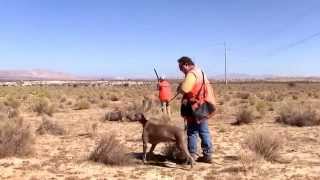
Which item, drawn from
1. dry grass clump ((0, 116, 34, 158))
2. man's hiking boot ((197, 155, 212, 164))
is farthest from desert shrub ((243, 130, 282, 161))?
dry grass clump ((0, 116, 34, 158))

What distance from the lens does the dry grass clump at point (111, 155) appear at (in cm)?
1068

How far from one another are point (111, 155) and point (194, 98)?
194 centimetres

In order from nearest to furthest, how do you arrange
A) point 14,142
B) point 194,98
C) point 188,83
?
point 188,83
point 194,98
point 14,142

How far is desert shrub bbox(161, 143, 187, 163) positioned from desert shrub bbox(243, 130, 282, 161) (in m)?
1.59

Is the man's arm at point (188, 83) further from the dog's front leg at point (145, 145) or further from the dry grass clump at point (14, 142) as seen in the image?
the dry grass clump at point (14, 142)

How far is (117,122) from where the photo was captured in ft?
68.7

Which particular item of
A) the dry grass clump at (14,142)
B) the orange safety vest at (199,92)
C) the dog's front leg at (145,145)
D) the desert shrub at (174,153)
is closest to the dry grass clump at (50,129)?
the dry grass clump at (14,142)

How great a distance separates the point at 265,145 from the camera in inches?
449

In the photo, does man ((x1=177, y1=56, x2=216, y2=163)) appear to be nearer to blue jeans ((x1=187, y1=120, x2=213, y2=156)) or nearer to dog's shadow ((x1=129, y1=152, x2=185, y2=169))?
blue jeans ((x1=187, y1=120, x2=213, y2=156))

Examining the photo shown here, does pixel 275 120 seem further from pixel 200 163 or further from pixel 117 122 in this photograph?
pixel 200 163

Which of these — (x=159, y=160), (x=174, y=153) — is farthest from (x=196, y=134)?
(x=159, y=160)

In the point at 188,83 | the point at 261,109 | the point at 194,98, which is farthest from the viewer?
the point at 261,109

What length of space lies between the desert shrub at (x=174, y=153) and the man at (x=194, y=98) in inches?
11.7

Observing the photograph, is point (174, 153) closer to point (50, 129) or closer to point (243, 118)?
point (50, 129)
